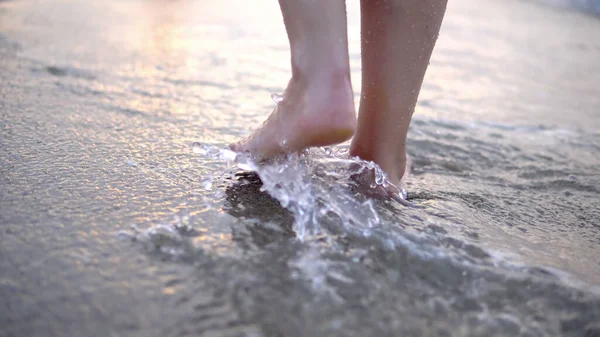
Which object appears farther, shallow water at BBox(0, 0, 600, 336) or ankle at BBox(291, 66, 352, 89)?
ankle at BBox(291, 66, 352, 89)

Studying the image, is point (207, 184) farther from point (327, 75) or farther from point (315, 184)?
point (327, 75)

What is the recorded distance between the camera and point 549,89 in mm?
3176

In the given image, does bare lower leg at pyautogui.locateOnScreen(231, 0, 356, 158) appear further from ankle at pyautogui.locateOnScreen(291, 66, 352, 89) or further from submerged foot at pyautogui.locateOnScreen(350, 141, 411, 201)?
submerged foot at pyautogui.locateOnScreen(350, 141, 411, 201)

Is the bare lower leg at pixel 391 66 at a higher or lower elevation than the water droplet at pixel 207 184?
higher

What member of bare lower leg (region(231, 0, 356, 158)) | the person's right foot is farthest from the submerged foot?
bare lower leg (region(231, 0, 356, 158))

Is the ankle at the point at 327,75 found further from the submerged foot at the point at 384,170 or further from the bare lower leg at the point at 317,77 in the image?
the submerged foot at the point at 384,170

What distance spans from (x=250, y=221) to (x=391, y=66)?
19.3 inches

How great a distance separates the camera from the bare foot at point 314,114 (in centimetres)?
117

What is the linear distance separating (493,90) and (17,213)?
2550mm

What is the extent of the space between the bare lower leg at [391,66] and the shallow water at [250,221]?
100 millimetres

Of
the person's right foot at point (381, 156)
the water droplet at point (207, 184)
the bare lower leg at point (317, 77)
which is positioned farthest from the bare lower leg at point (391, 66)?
the water droplet at point (207, 184)

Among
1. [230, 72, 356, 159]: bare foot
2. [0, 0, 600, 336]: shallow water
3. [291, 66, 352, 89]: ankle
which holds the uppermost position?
[291, 66, 352, 89]: ankle

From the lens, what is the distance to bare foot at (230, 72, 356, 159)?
1170 millimetres

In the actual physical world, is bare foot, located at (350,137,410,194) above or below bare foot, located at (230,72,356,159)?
below
